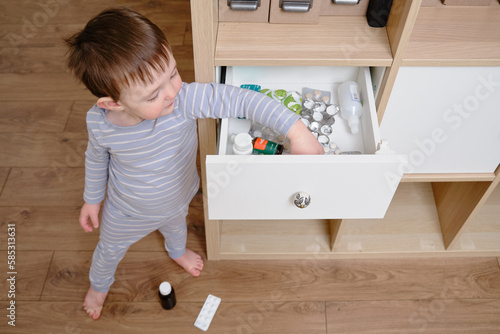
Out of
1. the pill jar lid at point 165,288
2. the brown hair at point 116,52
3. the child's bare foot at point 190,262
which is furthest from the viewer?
the child's bare foot at point 190,262

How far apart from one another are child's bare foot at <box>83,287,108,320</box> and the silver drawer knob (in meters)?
0.73

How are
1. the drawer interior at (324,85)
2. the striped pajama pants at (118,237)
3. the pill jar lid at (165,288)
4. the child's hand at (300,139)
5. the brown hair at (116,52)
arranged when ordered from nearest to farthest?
the brown hair at (116,52), the child's hand at (300,139), the drawer interior at (324,85), the striped pajama pants at (118,237), the pill jar lid at (165,288)

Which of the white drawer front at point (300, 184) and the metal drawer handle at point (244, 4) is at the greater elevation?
the metal drawer handle at point (244, 4)

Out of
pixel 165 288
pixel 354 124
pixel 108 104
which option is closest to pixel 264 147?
pixel 354 124

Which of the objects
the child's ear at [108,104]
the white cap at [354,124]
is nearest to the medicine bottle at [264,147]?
the white cap at [354,124]

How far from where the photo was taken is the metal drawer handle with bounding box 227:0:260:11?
3.34 feet

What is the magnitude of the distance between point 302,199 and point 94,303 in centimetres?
78

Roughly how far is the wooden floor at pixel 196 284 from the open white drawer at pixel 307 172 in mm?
494

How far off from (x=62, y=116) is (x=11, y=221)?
48 centimetres

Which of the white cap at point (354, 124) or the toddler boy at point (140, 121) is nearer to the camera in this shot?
the toddler boy at point (140, 121)

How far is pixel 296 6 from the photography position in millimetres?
1019

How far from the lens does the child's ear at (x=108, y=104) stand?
886 millimetres

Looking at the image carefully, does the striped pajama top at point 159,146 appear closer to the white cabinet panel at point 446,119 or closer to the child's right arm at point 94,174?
the child's right arm at point 94,174

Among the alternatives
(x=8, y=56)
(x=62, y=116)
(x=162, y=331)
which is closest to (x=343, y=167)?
(x=162, y=331)
